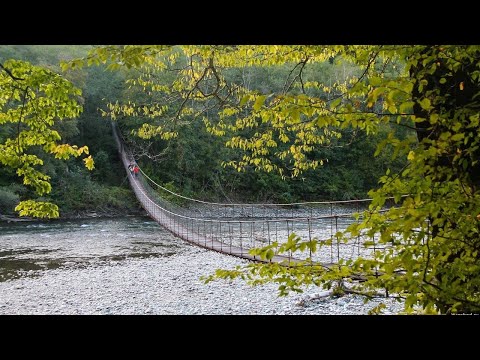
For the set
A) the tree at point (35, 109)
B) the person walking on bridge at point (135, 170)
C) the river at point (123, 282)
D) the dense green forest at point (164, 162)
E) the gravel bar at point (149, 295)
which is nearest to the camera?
the tree at point (35, 109)

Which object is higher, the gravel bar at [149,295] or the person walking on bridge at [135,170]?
the person walking on bridge at [135,170]

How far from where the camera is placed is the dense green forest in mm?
15828

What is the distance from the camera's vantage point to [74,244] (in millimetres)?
10484

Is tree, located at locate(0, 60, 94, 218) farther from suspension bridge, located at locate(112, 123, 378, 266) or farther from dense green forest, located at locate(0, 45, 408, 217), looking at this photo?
dense green forest, located at locate(0, 45, 408, 217)

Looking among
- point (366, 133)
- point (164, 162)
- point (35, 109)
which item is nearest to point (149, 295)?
point (35, 109)

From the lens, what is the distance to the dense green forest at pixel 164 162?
15.8 metres

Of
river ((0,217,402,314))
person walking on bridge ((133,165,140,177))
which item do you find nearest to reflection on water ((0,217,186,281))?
river ((0,217,402,314))

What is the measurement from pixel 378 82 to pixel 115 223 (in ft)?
46.9

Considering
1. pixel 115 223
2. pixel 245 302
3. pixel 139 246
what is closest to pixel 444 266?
pixel 245 302

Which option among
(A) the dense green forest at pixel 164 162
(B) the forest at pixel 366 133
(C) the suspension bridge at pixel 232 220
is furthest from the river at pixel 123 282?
(A) the dense green forest at pixel 164 162

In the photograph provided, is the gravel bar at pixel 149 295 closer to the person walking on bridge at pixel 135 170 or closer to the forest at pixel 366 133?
the forest at pixel 366 133

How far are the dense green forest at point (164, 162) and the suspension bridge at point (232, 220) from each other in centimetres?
112

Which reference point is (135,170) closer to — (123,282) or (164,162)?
(164,162)

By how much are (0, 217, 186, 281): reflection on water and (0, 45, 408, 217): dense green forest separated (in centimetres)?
224
